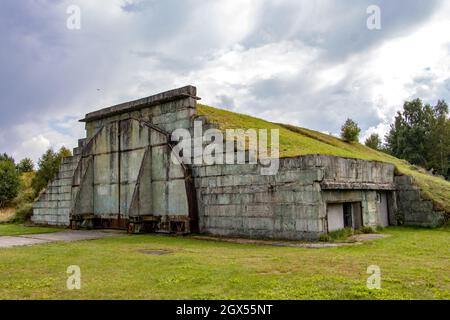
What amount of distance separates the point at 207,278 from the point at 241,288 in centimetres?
85

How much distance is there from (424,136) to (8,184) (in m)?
36.9

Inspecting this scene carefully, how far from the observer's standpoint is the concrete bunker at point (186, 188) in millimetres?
11812

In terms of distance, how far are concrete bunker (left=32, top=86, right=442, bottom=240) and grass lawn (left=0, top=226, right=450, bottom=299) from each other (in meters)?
1.70

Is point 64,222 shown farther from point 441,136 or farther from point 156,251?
point 441,136

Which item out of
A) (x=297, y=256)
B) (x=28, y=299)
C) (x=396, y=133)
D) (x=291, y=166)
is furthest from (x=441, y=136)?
(x=28, y=299)

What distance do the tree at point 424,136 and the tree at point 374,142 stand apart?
12.7 feet

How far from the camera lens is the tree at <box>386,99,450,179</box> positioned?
38031 mm

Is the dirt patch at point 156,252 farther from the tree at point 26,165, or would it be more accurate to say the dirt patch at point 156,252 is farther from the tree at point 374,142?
the tree at point 26,165

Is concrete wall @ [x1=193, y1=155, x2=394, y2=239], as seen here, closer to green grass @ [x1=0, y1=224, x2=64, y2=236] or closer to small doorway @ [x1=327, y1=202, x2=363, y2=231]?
small doorway @ [x1=327, y1=202, x2=363, y2=231]

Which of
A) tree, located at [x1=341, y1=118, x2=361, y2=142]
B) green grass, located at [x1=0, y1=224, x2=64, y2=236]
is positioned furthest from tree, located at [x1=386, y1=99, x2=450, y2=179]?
green grass, located at [x1=0, y1=224, x2=64, y2=236]

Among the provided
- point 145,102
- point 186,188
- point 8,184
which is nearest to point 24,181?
point 8,184

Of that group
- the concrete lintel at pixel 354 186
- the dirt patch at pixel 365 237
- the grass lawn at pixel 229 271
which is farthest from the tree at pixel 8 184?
the dirt patch at pixel 365 237

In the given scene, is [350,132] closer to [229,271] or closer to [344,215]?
[344,215]

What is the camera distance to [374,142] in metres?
46.5
